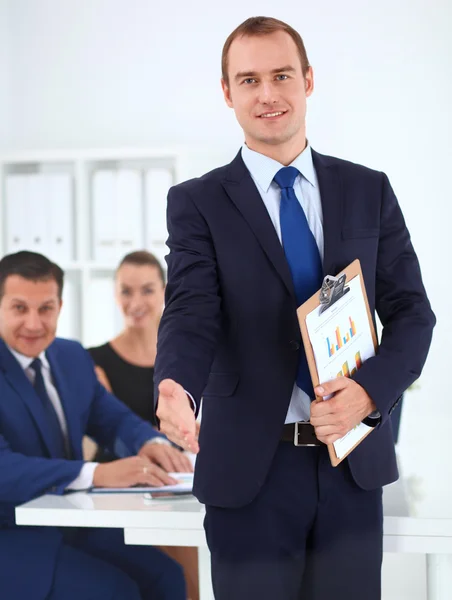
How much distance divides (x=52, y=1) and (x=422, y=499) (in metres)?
2.92

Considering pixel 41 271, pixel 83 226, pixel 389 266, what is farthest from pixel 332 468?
pixel 83 226

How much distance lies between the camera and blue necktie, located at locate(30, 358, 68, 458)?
8.84 ft

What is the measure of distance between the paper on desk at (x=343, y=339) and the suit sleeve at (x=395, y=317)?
0.10 feet

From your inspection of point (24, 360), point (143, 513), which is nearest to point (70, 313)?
point (24, 360)

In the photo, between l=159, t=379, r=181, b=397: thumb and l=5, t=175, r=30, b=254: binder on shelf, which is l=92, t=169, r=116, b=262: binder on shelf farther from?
l=159, t=379, r=181, b=397: thumb

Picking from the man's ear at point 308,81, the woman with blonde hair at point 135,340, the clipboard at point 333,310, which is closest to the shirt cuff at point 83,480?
the woman with blonde hair at point 135,340

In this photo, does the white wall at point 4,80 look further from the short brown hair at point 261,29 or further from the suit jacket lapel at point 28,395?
the short brown hair at point 261,29

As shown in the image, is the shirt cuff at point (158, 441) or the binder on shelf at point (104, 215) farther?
the binder on shelf at point (104, 215)

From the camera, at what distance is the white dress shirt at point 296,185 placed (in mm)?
1386

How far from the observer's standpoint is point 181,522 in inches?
69.2

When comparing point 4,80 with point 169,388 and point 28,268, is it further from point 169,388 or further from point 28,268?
point 169,388

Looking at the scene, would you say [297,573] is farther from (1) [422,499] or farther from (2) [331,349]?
(1) [422,499]

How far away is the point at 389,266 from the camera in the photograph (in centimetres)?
136

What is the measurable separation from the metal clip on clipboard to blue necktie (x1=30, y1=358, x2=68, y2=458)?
165cm
